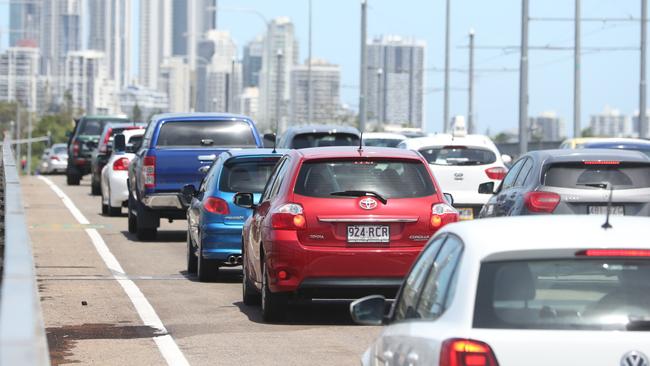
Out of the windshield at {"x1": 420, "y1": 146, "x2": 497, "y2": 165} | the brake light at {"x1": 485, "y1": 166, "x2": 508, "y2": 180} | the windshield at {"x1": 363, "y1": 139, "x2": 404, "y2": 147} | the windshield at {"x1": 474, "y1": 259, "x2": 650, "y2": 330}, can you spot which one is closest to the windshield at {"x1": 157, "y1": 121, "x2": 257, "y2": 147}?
the windshield at {"x1": 420, "y1": 146, "x2": 497, "y2": 165}

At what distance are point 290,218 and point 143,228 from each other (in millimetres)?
10563

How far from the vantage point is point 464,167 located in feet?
85.8

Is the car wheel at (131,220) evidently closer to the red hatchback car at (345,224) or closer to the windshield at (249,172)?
the windshield at (249,172)

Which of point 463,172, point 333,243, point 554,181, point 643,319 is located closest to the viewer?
point 643,319

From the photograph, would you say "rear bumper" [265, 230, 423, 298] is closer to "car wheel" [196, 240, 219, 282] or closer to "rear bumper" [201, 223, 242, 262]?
"rear bumper" [201, 223, 242, 262]

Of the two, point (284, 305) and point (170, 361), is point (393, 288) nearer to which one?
point (284, 305)

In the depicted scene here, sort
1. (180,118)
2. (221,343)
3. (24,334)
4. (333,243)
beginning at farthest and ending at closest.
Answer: (180,118)
(333,243)
(221,343)
(24,334)

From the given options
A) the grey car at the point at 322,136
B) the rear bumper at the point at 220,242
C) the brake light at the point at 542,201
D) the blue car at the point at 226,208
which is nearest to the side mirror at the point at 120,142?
the grey car at the point at 322,136

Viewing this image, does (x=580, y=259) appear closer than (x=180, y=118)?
Yes

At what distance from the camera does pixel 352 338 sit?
1265cm

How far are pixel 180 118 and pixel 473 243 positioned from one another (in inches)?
686

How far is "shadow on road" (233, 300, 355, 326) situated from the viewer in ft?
45.5

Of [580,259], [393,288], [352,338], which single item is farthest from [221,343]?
[580,259]

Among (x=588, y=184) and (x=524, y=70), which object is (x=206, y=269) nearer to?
(x=588, y=184)
